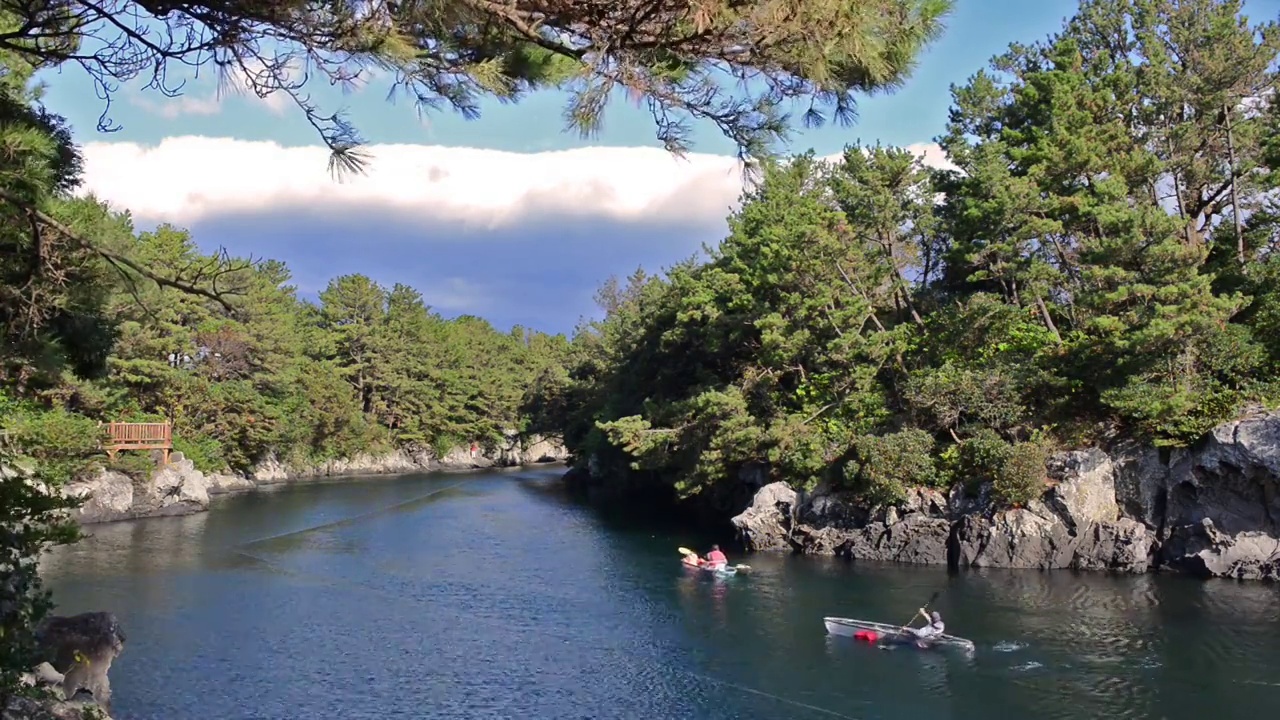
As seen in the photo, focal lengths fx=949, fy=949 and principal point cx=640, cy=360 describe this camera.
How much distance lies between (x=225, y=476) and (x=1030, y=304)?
36959 millimetres

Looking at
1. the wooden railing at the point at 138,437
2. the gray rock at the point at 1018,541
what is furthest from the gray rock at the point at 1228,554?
the wooden railing at the point at 138,437

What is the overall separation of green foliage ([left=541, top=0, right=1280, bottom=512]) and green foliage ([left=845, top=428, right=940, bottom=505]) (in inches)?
2.9

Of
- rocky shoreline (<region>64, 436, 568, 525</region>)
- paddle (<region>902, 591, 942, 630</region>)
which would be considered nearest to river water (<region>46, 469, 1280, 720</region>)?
paddle (<region>902, 591, 942, 630</region>)

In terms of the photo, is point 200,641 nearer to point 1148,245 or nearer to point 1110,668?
point 1110,668

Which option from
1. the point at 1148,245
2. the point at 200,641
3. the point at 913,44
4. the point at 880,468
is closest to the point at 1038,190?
the point at 1148,245

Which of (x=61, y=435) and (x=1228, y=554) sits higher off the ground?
(x=61, y=435)

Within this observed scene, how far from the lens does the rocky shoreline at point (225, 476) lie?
32344 mm

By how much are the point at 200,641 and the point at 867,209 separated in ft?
71.3

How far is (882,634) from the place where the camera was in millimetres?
17781

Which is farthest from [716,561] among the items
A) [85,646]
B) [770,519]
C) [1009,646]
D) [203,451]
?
[203,451]

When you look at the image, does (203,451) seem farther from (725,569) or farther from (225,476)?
(725,569)

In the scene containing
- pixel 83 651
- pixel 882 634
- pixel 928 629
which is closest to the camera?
pixel 83 651

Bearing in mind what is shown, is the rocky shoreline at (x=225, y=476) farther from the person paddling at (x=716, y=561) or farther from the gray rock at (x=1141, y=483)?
the gray rock at (x=1141, y=483)

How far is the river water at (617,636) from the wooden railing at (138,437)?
5.66 meters
